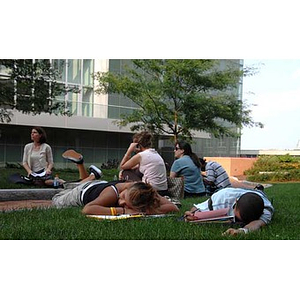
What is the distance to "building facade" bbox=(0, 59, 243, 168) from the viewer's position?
598 inches

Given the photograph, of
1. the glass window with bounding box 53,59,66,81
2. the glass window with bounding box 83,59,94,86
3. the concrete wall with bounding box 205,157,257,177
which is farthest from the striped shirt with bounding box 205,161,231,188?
the concrete wall with bounding box 205,157,257,177

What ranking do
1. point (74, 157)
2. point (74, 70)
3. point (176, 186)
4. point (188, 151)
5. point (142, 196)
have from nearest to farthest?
point (142, 196), point (176, 186), point (188, 151), point (74, 157), point (74, 70)

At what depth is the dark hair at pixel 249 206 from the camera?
3826 mm

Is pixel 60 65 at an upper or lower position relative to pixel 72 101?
upper

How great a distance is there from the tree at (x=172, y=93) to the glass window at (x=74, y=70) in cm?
126

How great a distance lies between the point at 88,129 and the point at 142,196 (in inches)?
492

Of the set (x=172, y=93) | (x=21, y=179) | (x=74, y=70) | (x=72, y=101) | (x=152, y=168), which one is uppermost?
(x=74, y=70)

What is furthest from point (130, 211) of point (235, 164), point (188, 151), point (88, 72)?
point (235, 164)

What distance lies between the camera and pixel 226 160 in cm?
1898

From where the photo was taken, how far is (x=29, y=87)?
455 inches

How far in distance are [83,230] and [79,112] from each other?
496 inches

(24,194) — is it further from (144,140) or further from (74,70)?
(74,70)

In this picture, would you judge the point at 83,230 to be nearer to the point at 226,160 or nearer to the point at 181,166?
the point at 181,166

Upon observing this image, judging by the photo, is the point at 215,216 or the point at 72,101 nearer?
the point at 215,216
